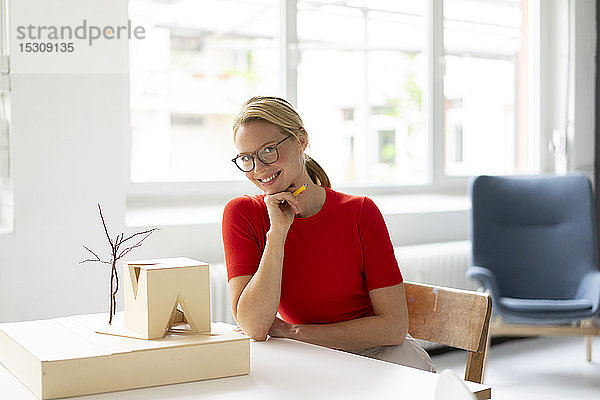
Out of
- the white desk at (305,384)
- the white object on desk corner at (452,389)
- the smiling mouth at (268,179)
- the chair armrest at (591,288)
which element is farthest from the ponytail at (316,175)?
the chair armrest at (591,288)

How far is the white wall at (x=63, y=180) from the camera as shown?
2744 mm

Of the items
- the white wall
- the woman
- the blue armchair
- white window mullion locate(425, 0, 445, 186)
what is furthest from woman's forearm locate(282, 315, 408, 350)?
white window mullion locate(425, 0, 445, 186)

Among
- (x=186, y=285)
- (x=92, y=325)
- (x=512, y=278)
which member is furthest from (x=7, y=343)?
(x=512, y=278)

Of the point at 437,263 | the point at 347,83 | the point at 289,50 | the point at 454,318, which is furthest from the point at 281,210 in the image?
the point at 347,83

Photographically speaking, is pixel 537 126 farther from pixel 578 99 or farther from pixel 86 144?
pixel 86 144

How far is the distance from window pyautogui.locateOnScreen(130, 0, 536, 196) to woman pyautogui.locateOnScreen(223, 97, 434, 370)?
5.59 feet

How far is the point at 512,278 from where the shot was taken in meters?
3.86

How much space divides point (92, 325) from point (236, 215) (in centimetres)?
49

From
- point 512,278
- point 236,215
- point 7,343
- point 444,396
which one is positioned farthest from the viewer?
point 512,278

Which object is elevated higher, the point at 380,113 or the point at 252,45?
the point at 252,45

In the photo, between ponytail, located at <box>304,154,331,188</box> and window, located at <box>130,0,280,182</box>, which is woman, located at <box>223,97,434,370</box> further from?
window, located at <box>130,0,280,182</box>

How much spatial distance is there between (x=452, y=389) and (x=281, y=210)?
3.13ft

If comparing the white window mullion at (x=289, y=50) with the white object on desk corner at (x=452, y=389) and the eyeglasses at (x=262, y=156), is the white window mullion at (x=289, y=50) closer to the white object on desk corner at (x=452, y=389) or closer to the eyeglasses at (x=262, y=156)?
the eyeglasses at (x=262, y=156)

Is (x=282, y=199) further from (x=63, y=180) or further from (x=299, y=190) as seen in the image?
(x=63, y=180)
